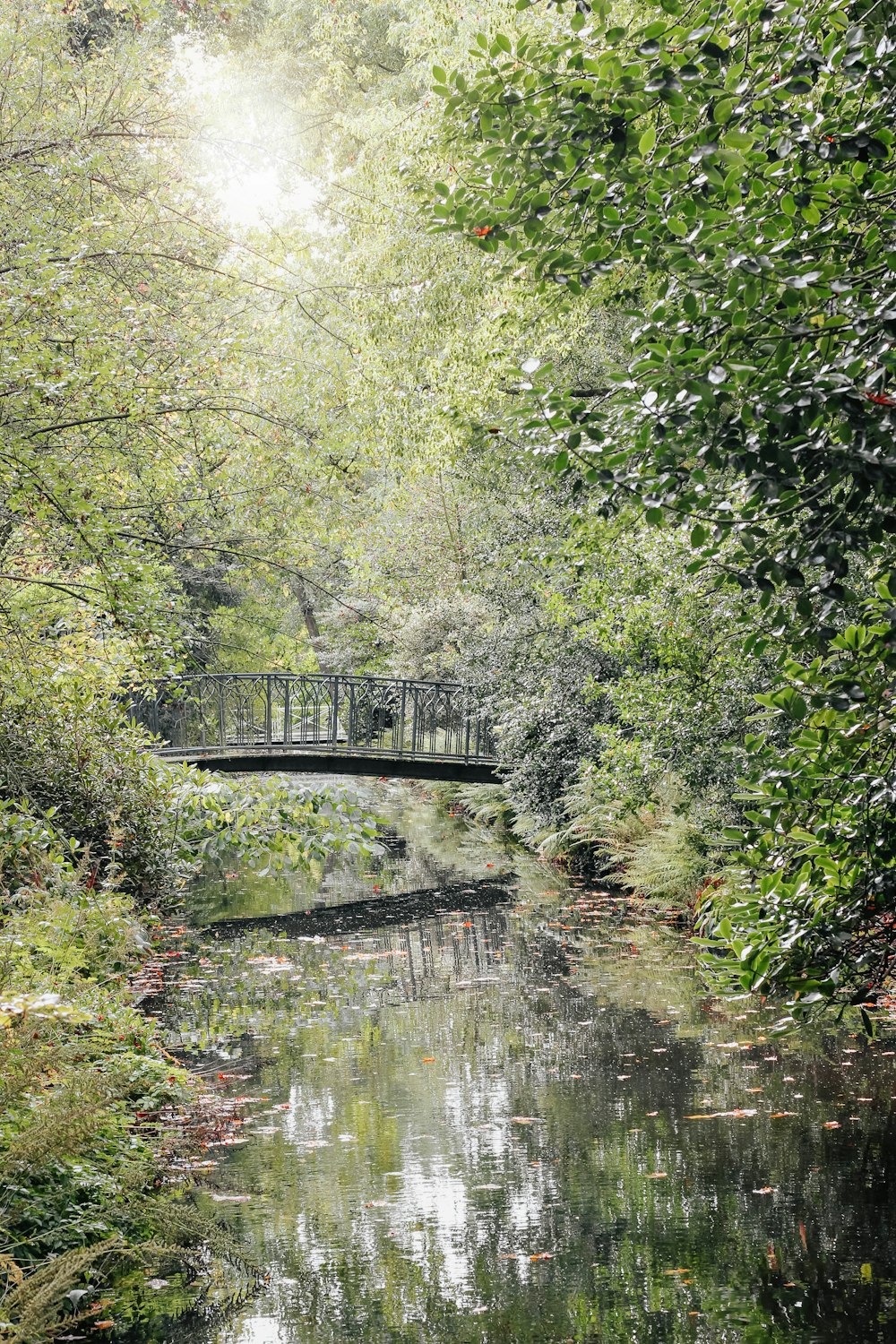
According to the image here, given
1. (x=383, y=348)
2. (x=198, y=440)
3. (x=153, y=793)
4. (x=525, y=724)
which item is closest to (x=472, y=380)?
(x=383, y=348)

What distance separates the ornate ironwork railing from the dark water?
6162 millimetres

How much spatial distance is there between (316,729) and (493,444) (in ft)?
37.3

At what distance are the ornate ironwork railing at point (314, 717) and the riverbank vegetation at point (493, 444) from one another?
1.69m

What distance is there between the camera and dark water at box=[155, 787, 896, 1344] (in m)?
4.99

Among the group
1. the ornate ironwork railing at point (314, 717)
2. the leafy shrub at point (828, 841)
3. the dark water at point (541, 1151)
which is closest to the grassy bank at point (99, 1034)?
the dark water at point (541, 1151)

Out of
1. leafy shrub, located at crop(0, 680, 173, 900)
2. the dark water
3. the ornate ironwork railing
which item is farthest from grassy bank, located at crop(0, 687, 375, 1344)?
the ornate ironwork railing

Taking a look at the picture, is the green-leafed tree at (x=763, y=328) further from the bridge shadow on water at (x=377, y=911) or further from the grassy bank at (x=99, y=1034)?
the bridge shadow on water at (x=377, y=911)

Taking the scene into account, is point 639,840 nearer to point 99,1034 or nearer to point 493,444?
point 493,444

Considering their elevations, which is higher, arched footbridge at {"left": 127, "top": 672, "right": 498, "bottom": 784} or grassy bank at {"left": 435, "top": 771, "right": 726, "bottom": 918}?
arched footbridge at {"left": 127, "top": 672, "right": 498, "bottom": 784}

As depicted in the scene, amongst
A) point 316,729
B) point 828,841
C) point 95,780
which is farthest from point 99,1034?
point 316,729

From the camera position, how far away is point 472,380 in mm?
10875

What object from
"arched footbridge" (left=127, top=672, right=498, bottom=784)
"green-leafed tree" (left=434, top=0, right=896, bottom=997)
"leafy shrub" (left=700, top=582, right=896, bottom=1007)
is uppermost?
"arched footbridge" (left=127, top=672, right=498, bottom=784)

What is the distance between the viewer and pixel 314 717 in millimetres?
19453

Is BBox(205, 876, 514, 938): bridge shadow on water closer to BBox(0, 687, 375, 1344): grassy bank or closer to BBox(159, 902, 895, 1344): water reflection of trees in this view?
BBox(0, 687, 375, 1344): grassy bank
